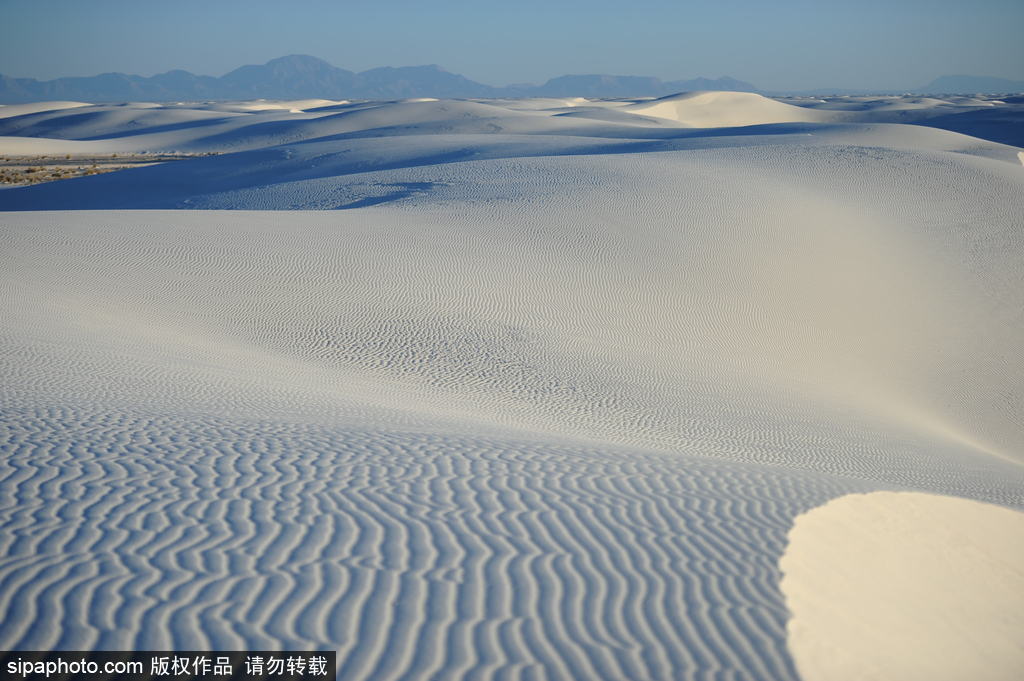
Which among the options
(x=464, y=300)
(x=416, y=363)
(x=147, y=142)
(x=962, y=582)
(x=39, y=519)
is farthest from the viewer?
(x=147, y=142)

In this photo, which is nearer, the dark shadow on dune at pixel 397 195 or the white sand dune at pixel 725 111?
the dark shadow on dune at pixel 397 195

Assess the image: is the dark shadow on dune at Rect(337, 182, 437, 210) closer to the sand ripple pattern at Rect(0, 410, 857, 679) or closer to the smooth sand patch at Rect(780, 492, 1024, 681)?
the sand ripple pattern at Rect(0, 410, 857, 679)

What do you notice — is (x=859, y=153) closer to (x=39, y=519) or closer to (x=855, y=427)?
(x=855, y=427)

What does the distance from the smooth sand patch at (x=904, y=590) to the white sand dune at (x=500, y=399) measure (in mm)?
158

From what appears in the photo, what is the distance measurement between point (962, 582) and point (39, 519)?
6.39 metres

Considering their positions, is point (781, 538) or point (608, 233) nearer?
point (781, 538)

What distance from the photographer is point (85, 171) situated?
153 ft

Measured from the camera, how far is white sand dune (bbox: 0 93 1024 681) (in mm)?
4383

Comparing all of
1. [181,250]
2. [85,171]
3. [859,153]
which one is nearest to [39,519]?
[181,250]

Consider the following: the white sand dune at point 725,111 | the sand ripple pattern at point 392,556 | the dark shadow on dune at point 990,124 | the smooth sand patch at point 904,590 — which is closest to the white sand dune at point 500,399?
the sand ripple pattern at point 392,556

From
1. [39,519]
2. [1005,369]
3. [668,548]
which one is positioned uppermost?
[39,519]

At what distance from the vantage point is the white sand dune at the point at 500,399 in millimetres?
4383

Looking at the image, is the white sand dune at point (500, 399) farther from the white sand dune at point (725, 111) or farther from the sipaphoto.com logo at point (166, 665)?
the white sand dune at point (725, 111)

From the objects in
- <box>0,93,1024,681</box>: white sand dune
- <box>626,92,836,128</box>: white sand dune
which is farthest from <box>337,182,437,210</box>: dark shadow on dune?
<box>626,92,836,128</box>: white sand dune
